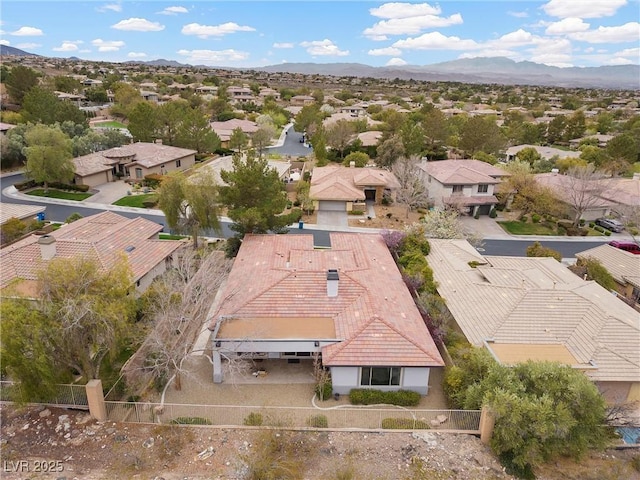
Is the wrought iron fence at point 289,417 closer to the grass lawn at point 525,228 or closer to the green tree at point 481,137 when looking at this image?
the grass lawn at point 525,228

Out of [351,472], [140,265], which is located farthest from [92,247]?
[351,472]

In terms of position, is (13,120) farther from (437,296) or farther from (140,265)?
(437,296)

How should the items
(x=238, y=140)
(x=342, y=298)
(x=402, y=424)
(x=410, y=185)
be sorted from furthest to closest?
(x=238, y=140)
(x=410, y=185)
(x=342, y=298)
(x=402, y=424)

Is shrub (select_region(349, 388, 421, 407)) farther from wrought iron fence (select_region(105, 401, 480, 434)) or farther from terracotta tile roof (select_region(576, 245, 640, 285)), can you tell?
terracotta tile roof (select_region(576, 245, 640, 285))

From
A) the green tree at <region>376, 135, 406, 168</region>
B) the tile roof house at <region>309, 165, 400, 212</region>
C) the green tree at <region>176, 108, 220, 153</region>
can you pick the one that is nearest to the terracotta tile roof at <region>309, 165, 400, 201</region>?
the tile roof house at <region>309, 165, 400, 212</region>

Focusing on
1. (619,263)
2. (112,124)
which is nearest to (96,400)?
(619,263)

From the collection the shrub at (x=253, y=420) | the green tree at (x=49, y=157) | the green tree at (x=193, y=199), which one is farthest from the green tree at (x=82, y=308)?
the green tree at (x=49, y=157)

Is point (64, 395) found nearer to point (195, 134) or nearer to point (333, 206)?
point (333, 206)
